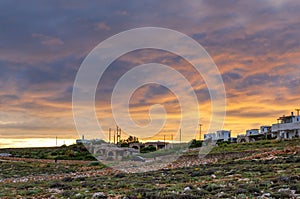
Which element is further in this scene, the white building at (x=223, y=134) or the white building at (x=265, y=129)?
the white building at (x=223, y=134)

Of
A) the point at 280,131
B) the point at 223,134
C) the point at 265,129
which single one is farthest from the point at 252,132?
the point at 280,131

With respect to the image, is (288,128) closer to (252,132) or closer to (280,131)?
(280,131)

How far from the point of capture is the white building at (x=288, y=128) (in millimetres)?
76500

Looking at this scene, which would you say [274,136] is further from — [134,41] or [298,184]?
[298,184]

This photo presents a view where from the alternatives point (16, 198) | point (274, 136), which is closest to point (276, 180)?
point (16, 198)

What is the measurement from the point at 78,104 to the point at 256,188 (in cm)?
2535

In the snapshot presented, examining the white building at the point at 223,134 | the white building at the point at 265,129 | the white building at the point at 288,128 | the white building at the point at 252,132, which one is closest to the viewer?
the white building at the point at 288,128

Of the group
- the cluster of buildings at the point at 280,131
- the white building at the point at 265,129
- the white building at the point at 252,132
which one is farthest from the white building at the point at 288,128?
the white building at the point at 252,132

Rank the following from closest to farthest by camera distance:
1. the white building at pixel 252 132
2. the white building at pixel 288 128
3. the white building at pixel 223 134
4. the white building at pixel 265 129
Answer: the white building at pixel 288 128
the white building at pixel 265 129
the white building at pixel 252 132
the white building at pixel 223 134

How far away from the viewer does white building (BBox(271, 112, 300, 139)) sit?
251 feet

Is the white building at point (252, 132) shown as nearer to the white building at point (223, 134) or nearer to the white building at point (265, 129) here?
the white building at point (265, 129)

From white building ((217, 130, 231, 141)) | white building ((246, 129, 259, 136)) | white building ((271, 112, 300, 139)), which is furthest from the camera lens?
white building ((217, 130, 231, 141))

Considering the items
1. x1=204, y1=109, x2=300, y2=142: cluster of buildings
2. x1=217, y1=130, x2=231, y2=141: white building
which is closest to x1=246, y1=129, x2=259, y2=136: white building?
x1=204, y1=109, x2=300, y2=142: cluster of buildings

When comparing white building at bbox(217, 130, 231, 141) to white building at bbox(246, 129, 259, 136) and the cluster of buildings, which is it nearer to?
the cluster of buildings
